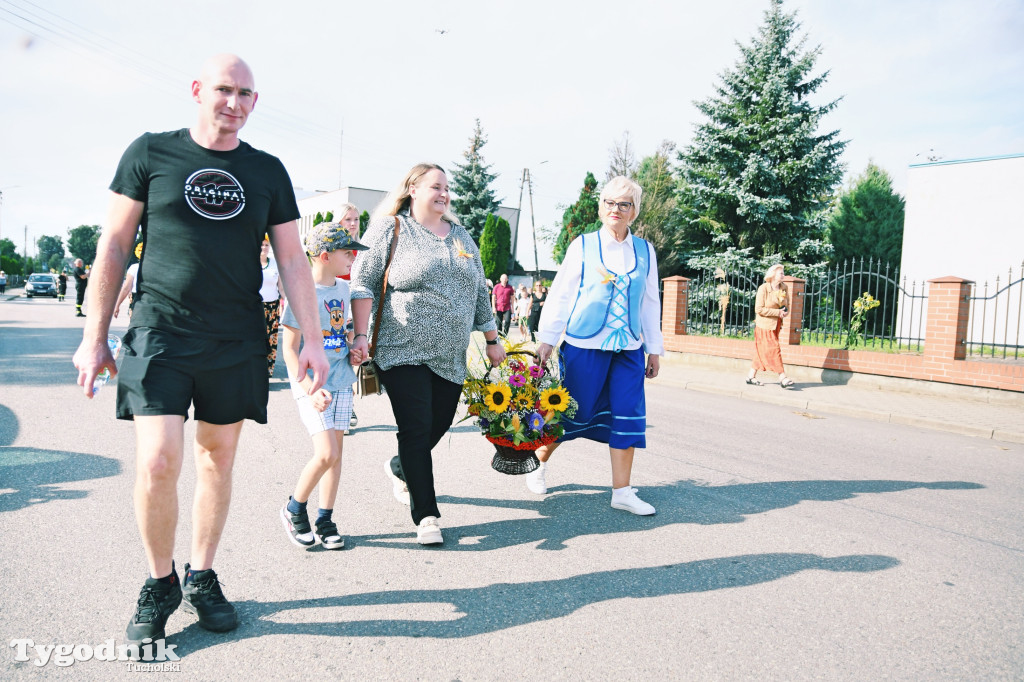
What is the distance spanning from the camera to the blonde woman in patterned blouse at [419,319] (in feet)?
12.1

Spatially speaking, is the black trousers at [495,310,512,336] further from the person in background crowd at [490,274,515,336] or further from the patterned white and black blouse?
the patterned white and black blouse

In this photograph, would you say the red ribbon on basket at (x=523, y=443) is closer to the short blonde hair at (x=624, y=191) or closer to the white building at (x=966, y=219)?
the short blonde hair at (x=624, y=191)

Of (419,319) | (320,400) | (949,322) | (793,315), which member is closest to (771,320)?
(793,315)

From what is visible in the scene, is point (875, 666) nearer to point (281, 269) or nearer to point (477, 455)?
point (281, 269)

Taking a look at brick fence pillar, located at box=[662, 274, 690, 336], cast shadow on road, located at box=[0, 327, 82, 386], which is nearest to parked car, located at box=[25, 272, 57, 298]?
cast shadow on road, located at box=[0, 327, 82, 386]

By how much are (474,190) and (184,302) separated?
44704 mm

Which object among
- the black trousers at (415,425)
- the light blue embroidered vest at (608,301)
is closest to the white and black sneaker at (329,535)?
the black trousers at (415,425)

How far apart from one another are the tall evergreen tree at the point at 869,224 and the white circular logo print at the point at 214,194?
25178mm

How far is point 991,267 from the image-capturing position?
60.9 ft

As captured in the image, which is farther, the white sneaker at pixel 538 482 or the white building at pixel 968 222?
the white building at pixel 968 222

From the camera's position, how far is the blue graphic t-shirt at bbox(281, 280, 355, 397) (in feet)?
12.1

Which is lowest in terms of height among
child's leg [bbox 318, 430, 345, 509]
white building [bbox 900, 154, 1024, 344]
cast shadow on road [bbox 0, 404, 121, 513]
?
cast shadow on road [bbox 0, 404, 121, 513]

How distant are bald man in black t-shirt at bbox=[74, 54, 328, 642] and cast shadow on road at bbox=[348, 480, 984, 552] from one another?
4.18 ft

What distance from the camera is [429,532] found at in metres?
3.63
